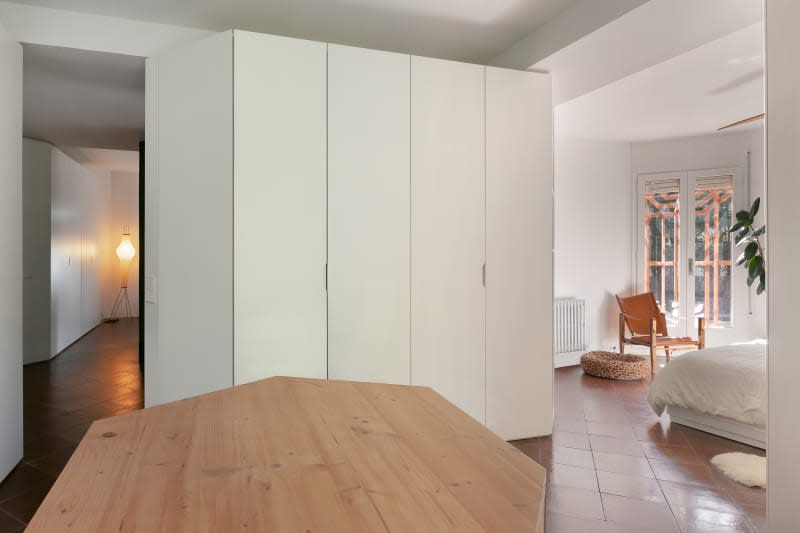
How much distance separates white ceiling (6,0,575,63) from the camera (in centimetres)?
328

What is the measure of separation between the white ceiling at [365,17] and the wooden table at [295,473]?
276 centimetres

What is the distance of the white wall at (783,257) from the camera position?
6.80 ft

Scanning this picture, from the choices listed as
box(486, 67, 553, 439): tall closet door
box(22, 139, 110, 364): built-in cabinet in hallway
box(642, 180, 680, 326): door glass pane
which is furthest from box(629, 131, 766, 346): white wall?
box(22, 139, 110, 364): built-in cabinet in hallway

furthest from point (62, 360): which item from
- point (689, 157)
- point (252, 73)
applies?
point (689, 157)

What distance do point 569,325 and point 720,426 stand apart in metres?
2.67

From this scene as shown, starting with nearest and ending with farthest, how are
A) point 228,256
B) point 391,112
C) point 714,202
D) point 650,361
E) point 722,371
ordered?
point 228,256 < point 391,112 < point 722,371 < point 650,361 < point 714,202

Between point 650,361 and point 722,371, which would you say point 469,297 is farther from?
point 650,361

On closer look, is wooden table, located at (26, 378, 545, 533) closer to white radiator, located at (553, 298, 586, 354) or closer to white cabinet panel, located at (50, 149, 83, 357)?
white radiator, located at (553, 298, 586, 354)

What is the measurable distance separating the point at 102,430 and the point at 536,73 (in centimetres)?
359

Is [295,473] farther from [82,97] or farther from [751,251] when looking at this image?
[751,251]

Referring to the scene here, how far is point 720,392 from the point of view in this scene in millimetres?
3865

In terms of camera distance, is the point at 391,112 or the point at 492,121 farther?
the point at 492,121

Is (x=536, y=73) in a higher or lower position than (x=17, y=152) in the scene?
higher

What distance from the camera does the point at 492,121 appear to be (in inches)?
146
